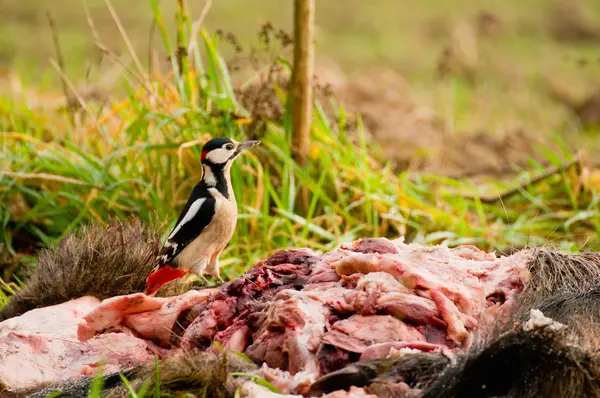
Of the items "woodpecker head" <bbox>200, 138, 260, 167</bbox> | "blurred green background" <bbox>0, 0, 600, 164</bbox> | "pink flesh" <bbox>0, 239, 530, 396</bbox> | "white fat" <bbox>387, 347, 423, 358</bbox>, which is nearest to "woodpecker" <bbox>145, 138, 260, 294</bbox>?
"woodpecker head" <bbox>200, 138, 260, 167</bbox>

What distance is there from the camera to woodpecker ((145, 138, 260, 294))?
4320 mm

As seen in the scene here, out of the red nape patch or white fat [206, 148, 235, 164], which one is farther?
white fat [206, 148, 235, 164]

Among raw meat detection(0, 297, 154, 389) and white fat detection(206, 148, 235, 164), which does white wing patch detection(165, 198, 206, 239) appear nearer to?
white fat detection(206, 148, 235, 164)

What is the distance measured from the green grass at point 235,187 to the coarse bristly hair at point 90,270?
1.39 meters

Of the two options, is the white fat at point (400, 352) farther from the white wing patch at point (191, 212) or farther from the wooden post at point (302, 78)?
the wooden post at point (302, 78)

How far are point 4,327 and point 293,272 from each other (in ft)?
3.67

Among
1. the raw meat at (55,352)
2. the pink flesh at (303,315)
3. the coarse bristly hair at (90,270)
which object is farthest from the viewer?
the coarse bristly hair at (90,270)

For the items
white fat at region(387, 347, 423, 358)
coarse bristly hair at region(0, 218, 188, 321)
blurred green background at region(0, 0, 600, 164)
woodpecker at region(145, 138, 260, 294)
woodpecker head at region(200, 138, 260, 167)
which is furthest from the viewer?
blurred green background at region(0, 0, 600, 164)

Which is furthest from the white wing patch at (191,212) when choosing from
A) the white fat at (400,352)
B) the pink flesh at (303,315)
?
the white fat at (400,352)

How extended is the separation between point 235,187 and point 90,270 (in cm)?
189

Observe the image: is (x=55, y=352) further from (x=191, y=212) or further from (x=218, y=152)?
(x=218, y=152)

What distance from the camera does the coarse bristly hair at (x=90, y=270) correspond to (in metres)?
4.11

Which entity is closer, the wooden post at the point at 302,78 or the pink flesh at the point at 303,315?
the pink flesh at the point at 303,315

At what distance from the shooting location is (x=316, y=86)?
600 cm
